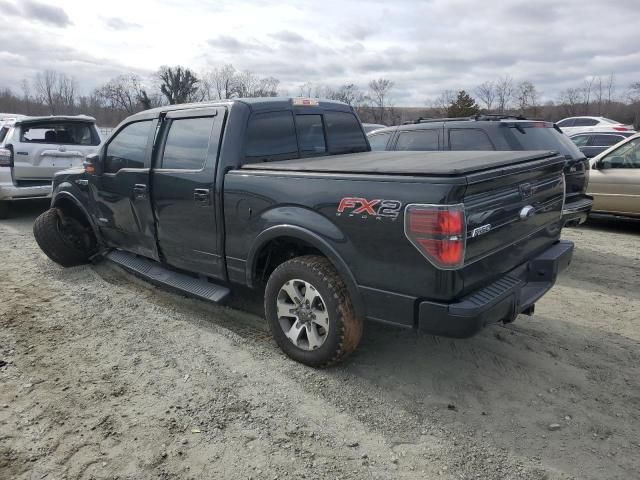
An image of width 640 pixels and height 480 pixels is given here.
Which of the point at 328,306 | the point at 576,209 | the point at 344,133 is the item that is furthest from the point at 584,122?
the point at 328,306

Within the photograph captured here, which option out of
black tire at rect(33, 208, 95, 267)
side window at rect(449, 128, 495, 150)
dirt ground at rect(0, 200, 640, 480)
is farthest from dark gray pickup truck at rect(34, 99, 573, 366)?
side window at rect(449, 128, 495, 150)

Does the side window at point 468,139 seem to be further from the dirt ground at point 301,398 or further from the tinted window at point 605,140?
the tinted window at point 605,140

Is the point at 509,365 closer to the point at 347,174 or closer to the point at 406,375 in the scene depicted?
the point at 406,375

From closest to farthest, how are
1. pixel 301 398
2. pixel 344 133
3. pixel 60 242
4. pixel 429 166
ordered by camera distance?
pixel 429 166 → pixel 301 398 → pixel 344 133 → pixel 60 242

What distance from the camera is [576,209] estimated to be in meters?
5.82

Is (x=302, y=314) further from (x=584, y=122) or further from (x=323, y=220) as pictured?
(x=584, y=122)

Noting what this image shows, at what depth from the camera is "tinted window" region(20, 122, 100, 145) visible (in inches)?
334

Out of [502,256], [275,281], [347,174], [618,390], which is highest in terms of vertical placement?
[347,174]

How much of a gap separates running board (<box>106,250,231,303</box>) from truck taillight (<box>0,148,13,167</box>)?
4.17 metres

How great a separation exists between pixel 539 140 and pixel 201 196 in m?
4.23

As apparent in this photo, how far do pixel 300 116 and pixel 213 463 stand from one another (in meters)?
2.89

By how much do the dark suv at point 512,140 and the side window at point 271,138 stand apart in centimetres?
275

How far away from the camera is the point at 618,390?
125 inches

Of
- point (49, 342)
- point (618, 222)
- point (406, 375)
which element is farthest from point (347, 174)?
point (618, 222)
